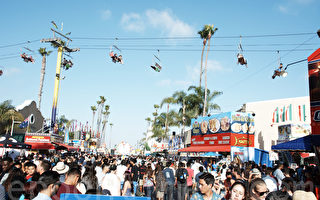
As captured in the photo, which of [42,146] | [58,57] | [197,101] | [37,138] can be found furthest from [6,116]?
[197,101]

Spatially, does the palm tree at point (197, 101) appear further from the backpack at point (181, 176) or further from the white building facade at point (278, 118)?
the backpack at point (181, 176)

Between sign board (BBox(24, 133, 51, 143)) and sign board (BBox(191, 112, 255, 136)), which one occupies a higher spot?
sign board (BBox(191, 112, 255, 136))

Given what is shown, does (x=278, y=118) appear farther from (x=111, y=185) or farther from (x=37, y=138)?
(x=37, y=138)

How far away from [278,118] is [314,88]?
1469 centimetres

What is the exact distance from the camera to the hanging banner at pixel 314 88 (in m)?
12.4

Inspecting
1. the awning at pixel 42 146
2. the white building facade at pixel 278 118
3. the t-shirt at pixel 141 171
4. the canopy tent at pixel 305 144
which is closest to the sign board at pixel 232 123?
the white building facade at pixel 278 118

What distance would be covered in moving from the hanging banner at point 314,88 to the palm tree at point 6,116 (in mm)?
30164

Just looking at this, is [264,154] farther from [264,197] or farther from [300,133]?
[264,197]

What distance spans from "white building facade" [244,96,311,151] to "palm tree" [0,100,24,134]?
26.8m

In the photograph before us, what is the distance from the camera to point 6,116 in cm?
3225

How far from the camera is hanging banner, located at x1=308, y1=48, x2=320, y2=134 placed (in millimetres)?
12445

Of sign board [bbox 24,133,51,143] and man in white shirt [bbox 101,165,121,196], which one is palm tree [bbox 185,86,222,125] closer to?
sign board [bbox 24,133,51,143]

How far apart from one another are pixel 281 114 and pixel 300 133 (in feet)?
10.7

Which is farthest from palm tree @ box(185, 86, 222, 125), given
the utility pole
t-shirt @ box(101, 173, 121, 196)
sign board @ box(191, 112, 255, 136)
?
t-shirt @ box(101, 173, 121, 196)
